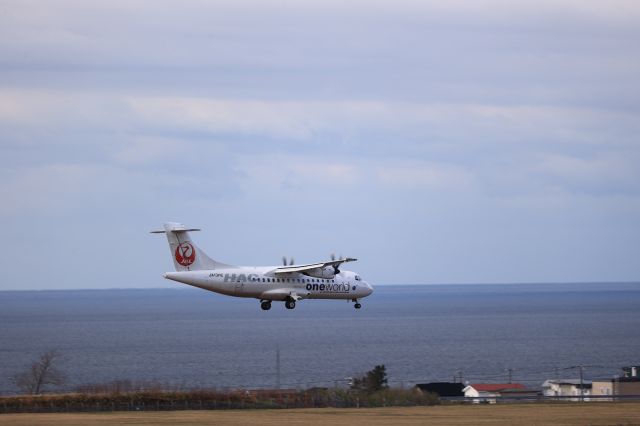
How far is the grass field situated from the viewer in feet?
201

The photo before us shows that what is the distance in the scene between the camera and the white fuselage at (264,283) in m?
70.9

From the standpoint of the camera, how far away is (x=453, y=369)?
463ft

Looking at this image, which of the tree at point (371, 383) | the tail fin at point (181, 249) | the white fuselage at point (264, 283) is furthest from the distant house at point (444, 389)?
the tail fin at point (181, 249)

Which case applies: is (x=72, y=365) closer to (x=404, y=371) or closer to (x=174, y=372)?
(x=174, y=372)

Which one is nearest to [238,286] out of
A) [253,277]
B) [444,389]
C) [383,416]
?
[253,277]

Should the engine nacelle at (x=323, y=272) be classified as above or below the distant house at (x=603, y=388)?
above

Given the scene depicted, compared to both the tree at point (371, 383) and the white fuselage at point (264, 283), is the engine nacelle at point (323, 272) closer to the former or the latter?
the white fuselage at point (264, 283)

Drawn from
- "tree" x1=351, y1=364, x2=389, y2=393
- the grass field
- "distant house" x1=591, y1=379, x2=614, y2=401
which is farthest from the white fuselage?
"distant house" x1=591, y1=379, x2=614, y2=401

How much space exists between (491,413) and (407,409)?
6953 millimetres

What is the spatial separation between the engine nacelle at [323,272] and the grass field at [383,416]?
30.2ft

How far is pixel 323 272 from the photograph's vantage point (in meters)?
75.8

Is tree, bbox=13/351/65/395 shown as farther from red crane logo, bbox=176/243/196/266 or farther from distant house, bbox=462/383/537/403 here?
distant house, bbox=462/383/537/403

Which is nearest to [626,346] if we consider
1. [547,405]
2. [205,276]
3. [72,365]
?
[72,365]

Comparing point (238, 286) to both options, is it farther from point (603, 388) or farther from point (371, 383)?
point (603, 388)
